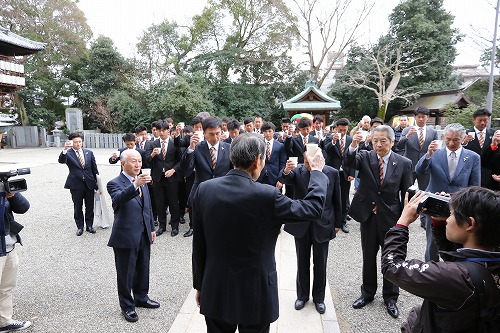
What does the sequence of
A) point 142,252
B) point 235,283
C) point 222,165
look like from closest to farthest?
point 235,283
point 142,252
point 222,165

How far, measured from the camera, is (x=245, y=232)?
1.80m

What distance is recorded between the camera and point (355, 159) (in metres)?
3.58

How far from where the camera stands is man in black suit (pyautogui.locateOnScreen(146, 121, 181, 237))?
605cm

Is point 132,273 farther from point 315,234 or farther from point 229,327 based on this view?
point 315,234

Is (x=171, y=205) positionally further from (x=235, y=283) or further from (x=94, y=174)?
(x=235, y=283)

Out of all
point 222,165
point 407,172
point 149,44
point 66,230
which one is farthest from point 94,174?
point 149,44

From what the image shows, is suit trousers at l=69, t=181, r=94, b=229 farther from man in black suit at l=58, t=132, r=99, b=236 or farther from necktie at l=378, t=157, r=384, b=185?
necktie at l=378, t=157, r=384, b=185

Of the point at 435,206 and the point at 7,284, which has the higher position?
the point at 435,206

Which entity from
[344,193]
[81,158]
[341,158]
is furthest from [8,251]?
[344,193]

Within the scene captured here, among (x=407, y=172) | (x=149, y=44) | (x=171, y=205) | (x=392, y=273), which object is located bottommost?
(x=171, y=205)

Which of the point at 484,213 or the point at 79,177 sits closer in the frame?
the point at 484,213

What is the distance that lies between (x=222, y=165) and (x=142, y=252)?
6.40 ft

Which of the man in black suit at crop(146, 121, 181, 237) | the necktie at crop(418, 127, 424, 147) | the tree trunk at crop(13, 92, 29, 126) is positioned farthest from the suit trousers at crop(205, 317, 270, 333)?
the tree trunk at crop(13, 92, 29, 126)

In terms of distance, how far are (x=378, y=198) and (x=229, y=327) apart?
218cm
